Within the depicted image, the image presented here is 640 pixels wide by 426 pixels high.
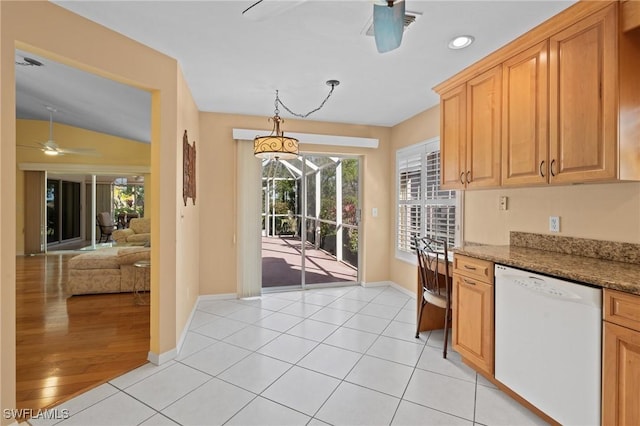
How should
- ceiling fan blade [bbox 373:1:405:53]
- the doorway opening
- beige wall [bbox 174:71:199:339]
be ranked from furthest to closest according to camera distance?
1. the doorway opening
2. beige wall [bbox 174:71:199:339]
3. ceiling fan blade [bbox 373:1:405:53]

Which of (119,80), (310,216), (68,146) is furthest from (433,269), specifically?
(68,146)

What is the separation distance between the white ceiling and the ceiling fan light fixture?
5cm

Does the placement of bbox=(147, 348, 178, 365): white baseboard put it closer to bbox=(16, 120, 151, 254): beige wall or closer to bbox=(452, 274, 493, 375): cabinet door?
bbox=(452, 274, 493, 375): cabinet door

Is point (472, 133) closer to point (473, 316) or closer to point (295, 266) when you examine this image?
point (473, 316)

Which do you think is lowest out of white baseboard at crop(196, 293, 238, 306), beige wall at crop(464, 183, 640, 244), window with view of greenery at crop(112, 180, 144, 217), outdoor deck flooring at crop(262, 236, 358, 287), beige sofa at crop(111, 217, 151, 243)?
white baseboard at crop(196, 293, 238, 306)

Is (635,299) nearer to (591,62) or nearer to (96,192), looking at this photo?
(591,62)

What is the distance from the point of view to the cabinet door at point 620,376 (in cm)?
139

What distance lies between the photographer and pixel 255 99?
3637 millimetres

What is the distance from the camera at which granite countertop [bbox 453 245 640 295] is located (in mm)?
1501

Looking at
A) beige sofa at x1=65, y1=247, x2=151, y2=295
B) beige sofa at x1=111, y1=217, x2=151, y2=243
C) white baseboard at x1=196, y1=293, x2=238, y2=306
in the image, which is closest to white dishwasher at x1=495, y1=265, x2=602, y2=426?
white baseboard at x1=196, y1=293, x2=238, y2=306

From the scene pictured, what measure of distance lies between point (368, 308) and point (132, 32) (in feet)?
11.8

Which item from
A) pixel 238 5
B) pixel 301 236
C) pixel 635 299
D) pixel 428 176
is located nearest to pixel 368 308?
pixel 301 236

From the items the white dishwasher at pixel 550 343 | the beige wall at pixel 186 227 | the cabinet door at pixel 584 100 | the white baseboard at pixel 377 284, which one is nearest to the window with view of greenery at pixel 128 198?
the beige wall at pixel 186 227

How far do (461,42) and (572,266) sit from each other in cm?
175
